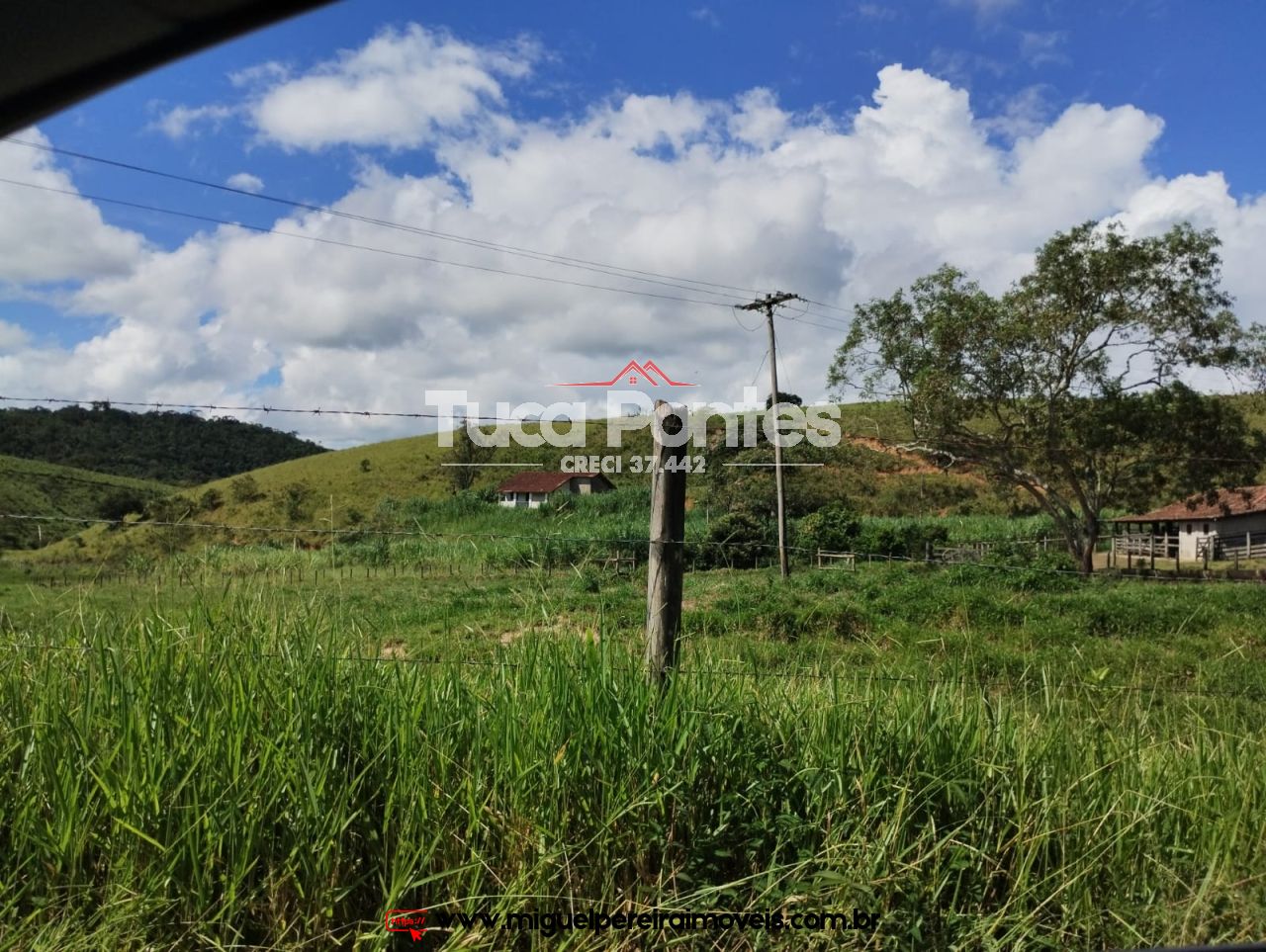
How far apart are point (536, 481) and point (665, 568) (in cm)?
3159

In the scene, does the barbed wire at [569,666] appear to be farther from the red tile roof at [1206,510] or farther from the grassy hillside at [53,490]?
the red tile roof at [1206,510]

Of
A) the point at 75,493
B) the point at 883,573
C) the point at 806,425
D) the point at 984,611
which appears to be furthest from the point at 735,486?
the point at 75,493

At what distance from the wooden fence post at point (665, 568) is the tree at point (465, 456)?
29490 millimetres

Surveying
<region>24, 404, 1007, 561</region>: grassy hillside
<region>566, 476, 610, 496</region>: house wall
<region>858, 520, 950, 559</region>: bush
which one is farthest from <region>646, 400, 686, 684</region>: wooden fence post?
<region>566, 476, 610, 496</region>: house wall

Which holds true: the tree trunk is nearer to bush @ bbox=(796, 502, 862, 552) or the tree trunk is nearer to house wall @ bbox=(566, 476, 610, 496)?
bush @ bbox=(796, 502, 862, 552)

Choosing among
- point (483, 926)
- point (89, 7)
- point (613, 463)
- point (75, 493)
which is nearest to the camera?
point (89, 7)

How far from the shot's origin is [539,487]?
33.3 metres

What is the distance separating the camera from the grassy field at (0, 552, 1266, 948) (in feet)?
7.23

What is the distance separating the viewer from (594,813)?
2457 millimetres

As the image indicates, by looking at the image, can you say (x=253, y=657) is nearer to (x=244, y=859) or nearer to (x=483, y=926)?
(x=244, y=859)

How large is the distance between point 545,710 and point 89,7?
2.19 meters

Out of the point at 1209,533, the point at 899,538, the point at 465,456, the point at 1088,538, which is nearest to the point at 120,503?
the point at 899,538

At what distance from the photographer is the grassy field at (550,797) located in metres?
2.20

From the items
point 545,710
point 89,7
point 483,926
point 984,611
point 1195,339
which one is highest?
point 1195,339
